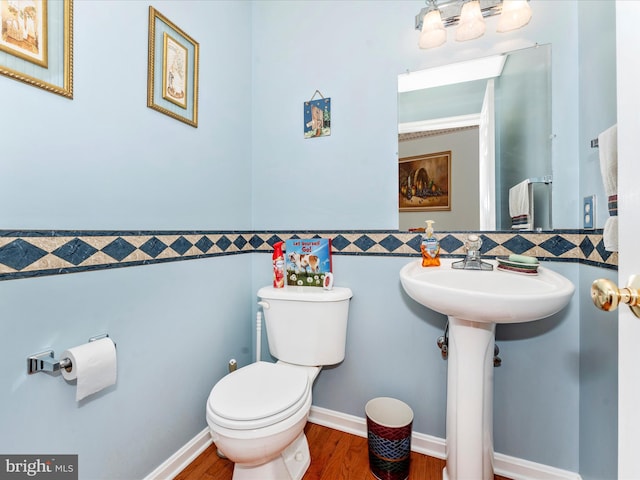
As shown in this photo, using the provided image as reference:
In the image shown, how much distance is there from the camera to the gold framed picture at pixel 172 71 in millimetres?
1182

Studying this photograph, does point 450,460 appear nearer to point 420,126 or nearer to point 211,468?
point 211,468

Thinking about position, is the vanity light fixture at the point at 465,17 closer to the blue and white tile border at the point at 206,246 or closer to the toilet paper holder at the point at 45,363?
the blue and white tile border at the point at 206,246

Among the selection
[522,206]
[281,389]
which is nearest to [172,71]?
[281,389]

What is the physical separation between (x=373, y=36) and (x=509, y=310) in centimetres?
142

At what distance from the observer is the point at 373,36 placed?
1485 mm

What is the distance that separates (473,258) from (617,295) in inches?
32.5

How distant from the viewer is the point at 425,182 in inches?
55.8

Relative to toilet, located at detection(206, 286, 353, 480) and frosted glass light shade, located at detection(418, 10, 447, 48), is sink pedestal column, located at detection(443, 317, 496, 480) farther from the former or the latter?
frosted glass light shade, located at detection(418, 10, 447, 48)

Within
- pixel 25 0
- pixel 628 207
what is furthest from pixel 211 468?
pixel 25 0

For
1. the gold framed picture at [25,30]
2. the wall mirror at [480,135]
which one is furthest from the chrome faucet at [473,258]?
the gold framed picture at [25,30]

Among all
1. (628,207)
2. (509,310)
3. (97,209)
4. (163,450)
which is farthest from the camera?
(163,450)

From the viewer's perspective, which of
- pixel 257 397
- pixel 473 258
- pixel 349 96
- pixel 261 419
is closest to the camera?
pixel 261 419

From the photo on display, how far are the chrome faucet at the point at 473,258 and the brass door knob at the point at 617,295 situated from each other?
2.56 ft

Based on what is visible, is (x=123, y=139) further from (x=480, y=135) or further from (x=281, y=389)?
(x=480, y=135)
